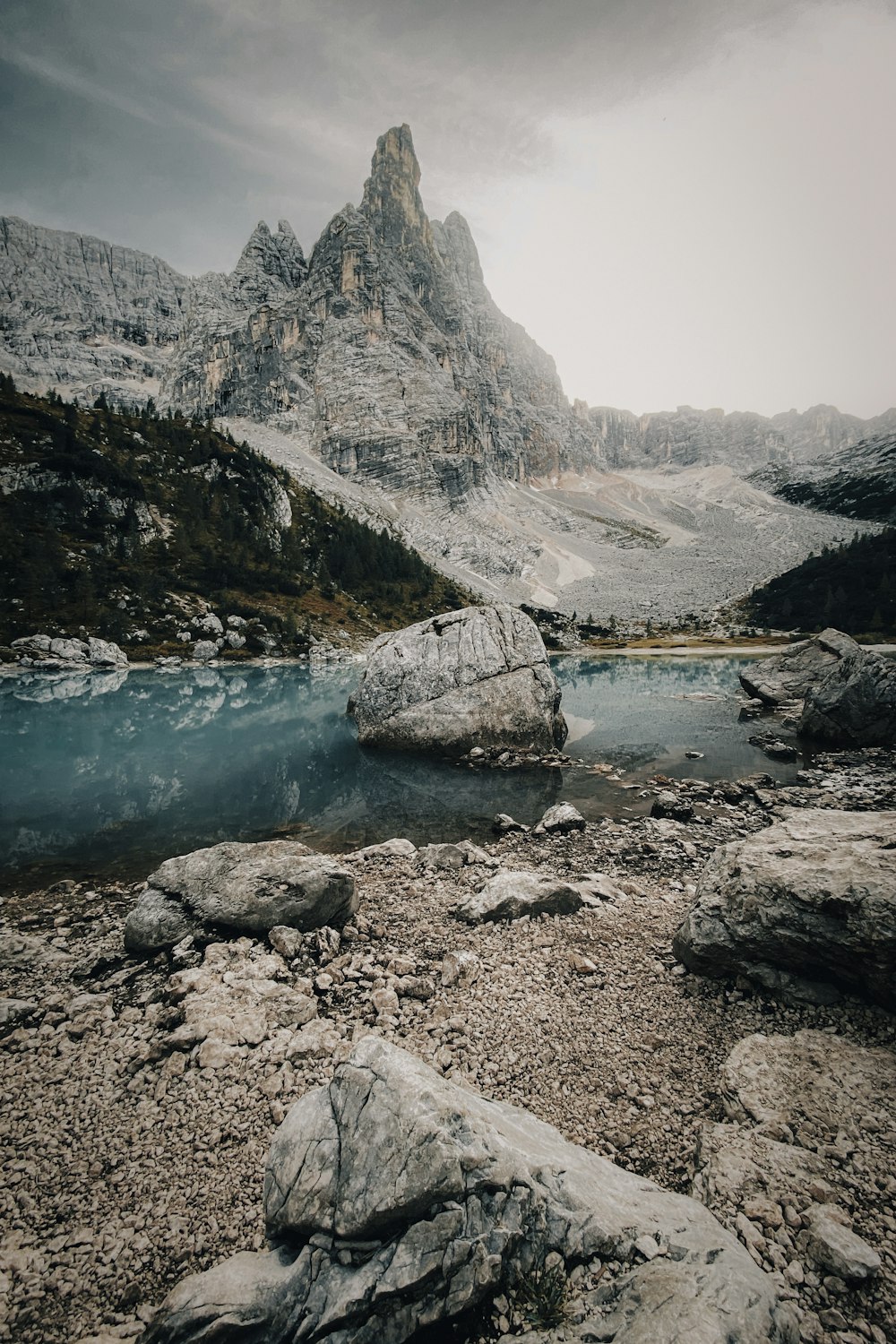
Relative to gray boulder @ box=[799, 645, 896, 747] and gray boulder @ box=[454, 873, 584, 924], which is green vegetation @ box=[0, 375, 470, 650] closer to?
gray boulder @ box=[799, 645, 896, 747]

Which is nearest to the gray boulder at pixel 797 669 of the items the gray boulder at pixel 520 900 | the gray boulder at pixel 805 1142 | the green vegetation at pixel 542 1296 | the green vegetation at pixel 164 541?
the gray boulder at pixel 520 900

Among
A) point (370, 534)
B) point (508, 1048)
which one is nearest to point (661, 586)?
point (370, 534)

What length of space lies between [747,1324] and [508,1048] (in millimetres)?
3780

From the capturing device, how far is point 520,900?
33.6 ft

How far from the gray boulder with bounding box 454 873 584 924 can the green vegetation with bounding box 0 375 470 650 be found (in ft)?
229

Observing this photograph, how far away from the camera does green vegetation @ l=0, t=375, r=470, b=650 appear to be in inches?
2773

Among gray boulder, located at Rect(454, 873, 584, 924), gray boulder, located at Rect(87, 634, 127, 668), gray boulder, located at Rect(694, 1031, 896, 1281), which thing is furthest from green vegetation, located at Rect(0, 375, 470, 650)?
gray boulder, located at Rect(694, 1031, 896, 1281)

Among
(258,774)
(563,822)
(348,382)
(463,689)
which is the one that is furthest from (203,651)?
(348,382)

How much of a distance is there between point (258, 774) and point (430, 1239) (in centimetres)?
2264

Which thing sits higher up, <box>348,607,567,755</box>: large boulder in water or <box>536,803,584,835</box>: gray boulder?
<box>348,607,567,755</box>: large boulder in water

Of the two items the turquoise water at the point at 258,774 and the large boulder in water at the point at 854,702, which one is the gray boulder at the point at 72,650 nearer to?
the turquoise water at the point at 258,774

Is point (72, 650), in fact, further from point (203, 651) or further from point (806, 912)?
point (806, 912)

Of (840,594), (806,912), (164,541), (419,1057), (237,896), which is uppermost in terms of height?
(164,541)

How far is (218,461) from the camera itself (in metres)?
114
